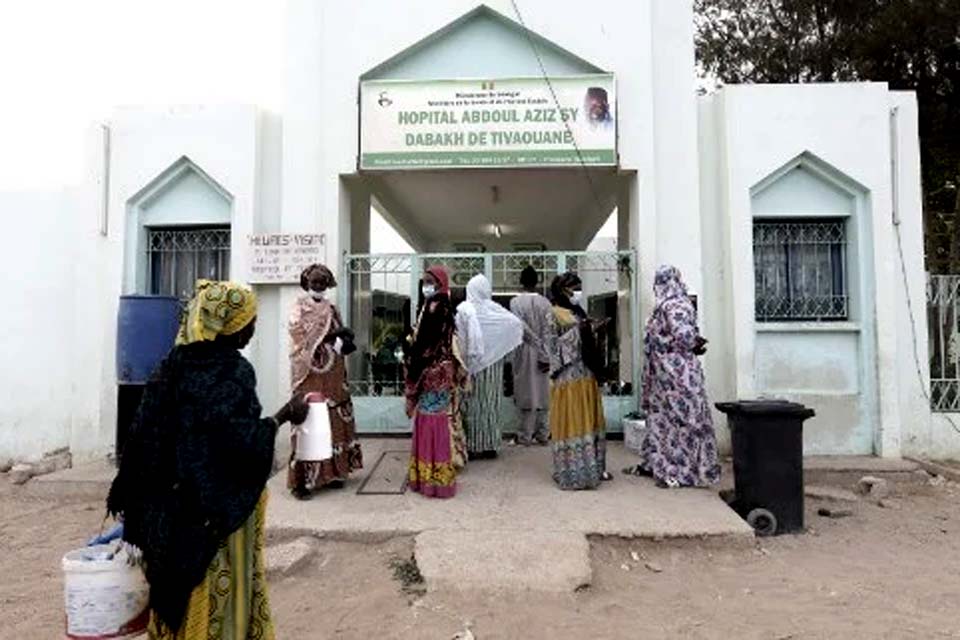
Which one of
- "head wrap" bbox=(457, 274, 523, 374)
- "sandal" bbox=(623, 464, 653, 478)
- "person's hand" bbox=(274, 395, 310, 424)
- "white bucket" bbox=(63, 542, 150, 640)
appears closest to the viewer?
"white bucket" bbox=(63, 542, 150, 640)

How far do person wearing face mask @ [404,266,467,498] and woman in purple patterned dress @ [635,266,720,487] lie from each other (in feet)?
5.15

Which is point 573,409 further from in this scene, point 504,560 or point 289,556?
point 289,556

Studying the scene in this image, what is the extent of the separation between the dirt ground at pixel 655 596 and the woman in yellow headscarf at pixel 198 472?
1.21 meters

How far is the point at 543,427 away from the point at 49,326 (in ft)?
17.3

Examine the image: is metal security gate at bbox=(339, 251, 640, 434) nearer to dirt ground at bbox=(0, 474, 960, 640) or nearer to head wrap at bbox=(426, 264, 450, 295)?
head wrap at bbox=(426, 264, 450, 295)

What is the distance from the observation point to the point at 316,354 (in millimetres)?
4758

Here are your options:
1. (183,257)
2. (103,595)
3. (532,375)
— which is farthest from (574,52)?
(103,595)

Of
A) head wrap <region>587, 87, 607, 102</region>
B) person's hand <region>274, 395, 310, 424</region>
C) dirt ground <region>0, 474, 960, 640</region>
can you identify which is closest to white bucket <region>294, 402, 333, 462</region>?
person's hand <region>274, 395, 310, 424</region>

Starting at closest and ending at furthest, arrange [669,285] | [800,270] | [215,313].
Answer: [215,313] → [669,285] → [800,270]

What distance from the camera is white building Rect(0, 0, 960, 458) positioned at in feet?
21.4

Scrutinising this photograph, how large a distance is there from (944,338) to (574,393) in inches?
180

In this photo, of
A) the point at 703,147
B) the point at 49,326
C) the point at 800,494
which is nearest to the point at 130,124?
the point at 49,326

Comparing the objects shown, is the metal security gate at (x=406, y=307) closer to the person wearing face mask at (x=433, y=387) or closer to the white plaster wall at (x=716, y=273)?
the white plaster wall at (x=716, y=273)

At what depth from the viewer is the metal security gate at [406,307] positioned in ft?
22.2
